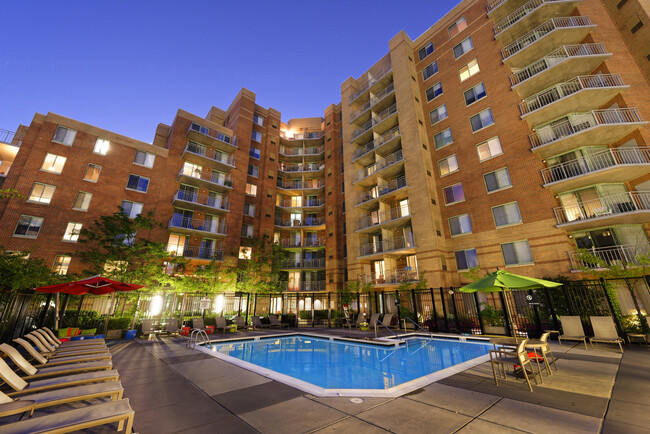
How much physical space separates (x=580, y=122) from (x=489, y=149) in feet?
17.1

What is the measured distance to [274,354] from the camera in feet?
35.6

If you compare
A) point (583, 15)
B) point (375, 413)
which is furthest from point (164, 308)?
point (583, 15)

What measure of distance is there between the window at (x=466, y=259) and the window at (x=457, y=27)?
21059mm

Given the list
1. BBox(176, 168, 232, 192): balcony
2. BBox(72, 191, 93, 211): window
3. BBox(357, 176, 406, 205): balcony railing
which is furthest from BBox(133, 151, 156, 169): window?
BBox(357, 176, 406, 205): balcony railing

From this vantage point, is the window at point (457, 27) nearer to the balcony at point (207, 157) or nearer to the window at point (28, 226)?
the balcony at point (207, 157)

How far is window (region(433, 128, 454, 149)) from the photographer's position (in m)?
23.2

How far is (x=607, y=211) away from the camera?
15.0 m

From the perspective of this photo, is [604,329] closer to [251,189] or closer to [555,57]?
[555,57]

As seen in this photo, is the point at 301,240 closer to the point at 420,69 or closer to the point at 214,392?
the point at 420,69

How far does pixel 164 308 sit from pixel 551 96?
32.7m

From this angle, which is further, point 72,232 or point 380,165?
point 380,165

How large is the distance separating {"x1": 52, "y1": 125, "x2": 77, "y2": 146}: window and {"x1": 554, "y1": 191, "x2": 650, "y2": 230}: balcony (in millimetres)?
38270

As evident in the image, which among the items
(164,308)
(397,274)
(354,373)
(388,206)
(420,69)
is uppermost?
(420,69)

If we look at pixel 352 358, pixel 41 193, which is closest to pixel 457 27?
pixel 352 358
